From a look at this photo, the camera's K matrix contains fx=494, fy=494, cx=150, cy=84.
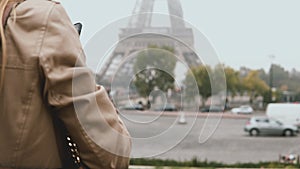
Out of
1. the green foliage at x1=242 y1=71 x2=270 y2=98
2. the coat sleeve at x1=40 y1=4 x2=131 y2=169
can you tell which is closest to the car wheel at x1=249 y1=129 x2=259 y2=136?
the green foliage at x1=242 y1=71 x2=270 y2=98

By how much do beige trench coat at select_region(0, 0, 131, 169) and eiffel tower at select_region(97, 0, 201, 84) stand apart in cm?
18

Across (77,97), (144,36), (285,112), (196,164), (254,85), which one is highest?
(254,85)

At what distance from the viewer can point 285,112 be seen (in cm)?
831

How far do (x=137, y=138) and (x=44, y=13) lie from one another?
1.09 feet

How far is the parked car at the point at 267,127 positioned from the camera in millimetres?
7816

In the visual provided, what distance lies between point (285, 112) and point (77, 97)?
312 inches

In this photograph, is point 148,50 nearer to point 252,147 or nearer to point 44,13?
point 44,13

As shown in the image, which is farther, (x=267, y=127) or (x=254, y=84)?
(x=254, y=84)

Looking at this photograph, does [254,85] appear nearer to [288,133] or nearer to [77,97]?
[288,133]

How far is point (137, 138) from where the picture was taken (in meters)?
0.98

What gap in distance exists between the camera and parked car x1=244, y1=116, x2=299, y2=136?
7816 mm

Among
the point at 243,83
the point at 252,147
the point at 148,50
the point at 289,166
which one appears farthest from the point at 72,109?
the point at 243,83

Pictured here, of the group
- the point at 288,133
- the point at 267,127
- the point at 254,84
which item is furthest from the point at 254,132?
the point at 254,84

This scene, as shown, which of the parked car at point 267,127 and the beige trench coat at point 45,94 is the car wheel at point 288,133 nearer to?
the parked car at point 267,127
